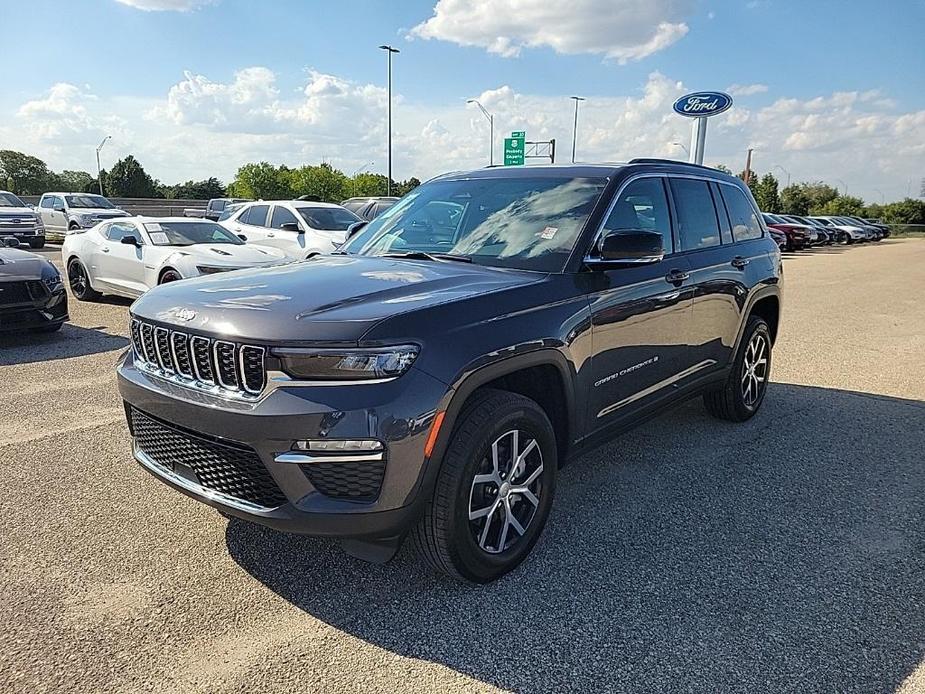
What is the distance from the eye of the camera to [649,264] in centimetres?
395

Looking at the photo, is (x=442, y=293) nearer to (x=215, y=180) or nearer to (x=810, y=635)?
(x=810, y=635)

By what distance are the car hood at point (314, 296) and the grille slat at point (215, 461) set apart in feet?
1.45

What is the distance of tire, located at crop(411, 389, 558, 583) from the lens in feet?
8.98

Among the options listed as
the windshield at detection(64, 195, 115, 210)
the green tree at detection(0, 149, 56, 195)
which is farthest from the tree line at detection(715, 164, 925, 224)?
the green tree at detection(0, 149, 56, 195)

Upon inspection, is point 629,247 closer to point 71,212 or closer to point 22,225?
point 22,225

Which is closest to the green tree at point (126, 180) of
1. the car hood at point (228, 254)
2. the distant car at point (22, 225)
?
the distant car at point (22, 225)

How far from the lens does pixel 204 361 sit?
279cm

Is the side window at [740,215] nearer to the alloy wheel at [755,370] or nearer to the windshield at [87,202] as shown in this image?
the alloy wheel at [755,370]

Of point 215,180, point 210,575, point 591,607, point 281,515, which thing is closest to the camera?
point 281,515

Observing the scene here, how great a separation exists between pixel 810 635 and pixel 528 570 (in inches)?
45.9

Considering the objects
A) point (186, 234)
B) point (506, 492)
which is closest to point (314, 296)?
point (506, 492)

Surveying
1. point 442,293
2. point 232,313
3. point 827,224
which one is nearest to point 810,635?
point 442,293

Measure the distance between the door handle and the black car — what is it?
23.4ft

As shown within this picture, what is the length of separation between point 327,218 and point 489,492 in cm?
1063
